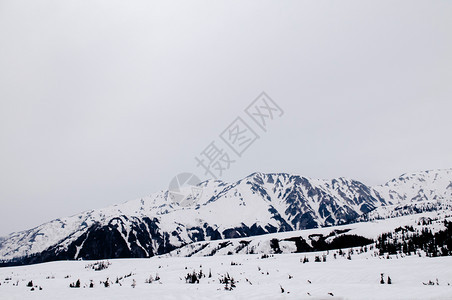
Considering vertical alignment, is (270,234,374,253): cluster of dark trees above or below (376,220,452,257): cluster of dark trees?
below

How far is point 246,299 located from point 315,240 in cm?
7967

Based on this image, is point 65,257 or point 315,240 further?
point 65,257

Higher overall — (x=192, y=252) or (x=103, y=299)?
(x=103, y=299)

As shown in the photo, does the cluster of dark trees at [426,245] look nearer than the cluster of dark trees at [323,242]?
Yes

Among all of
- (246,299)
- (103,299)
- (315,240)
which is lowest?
(315,240)

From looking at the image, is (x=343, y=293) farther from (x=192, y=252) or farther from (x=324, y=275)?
(x=192, y=252)

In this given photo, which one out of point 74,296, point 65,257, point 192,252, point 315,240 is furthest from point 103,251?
point 74,296

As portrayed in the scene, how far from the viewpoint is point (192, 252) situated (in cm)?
9981

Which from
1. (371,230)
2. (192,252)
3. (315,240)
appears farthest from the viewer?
(192,252)

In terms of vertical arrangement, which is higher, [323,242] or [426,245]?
[426,245]

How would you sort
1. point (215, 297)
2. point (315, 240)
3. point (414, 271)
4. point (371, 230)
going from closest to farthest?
point (215, 297) → point (414, 271) → point (371, 230) → point (315, 240)

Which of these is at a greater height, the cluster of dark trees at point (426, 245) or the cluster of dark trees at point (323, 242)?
the cluster of dark trees at point (426, 245)

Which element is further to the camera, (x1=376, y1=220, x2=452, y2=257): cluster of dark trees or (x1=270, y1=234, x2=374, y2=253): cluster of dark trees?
(x1=270, y1=234, x2=374, y2=253): cluster of dark trees

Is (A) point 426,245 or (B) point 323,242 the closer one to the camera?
(A) point 426,245
